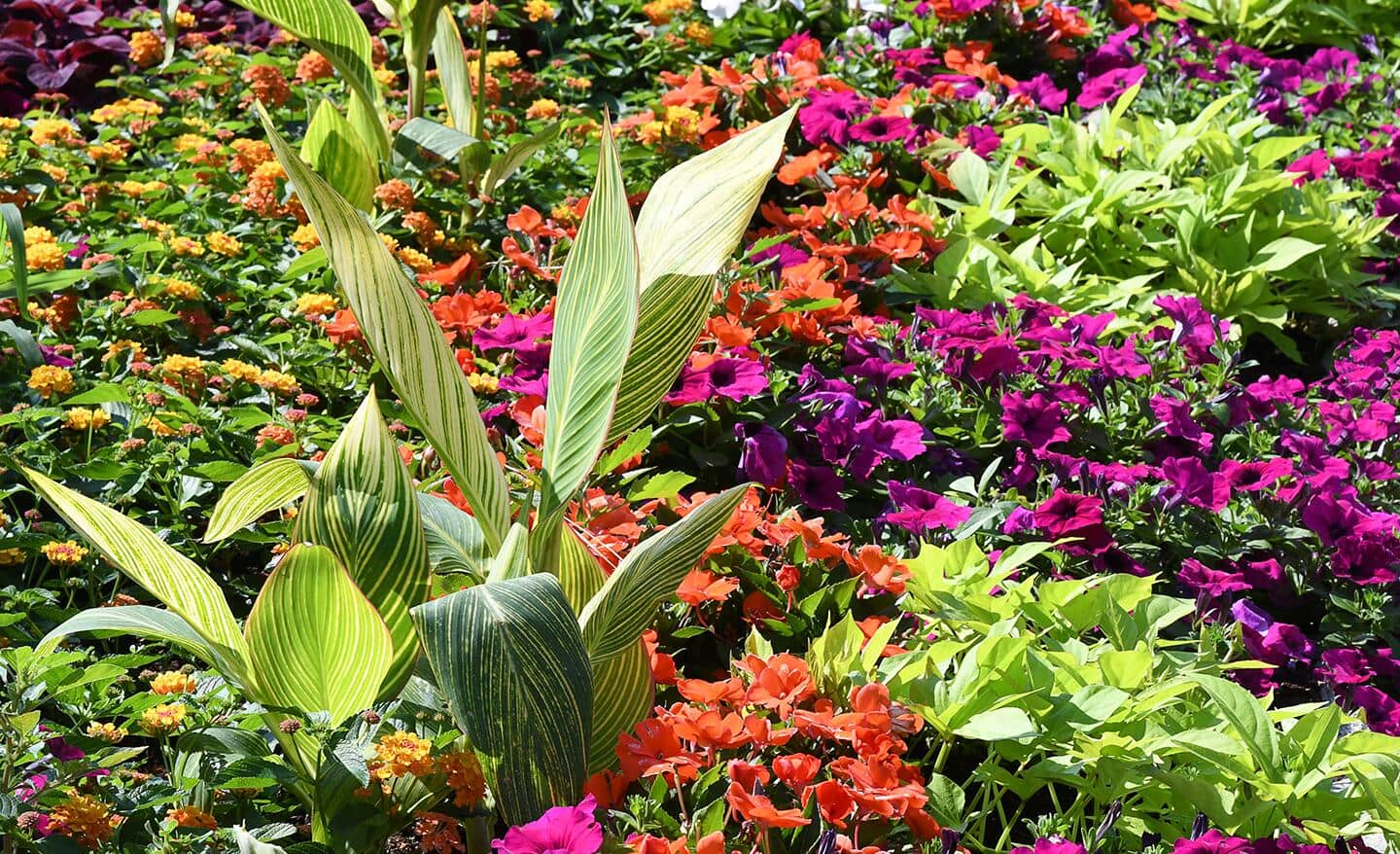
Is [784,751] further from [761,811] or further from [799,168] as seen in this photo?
[799,168]

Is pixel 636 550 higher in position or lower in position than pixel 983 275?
higher

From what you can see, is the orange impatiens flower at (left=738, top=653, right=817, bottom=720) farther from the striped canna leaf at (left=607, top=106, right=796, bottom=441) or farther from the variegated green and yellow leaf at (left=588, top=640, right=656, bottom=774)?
the striped canna leaf at (left=607, top=106, right=796, bottom=441)

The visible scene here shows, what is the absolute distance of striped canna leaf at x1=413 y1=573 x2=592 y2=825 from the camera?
4.66ft

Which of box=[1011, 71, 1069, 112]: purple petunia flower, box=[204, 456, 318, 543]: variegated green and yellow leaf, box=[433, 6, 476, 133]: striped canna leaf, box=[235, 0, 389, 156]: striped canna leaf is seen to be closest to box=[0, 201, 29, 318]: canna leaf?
box=[235, 0, 389, 156]: striped canna leaf

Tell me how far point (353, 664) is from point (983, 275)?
2.02 metres

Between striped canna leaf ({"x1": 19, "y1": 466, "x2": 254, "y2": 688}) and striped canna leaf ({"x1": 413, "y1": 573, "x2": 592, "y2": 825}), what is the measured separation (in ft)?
0.93

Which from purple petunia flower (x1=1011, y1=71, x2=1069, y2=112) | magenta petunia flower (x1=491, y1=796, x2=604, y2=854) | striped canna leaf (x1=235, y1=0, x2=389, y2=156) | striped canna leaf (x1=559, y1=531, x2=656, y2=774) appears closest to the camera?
magenta petunia flower (x1=491, y1=796, x2=604, y2=854)

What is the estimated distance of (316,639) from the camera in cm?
154

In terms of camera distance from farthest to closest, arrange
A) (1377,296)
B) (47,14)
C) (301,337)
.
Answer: (47,14) → (1377,296) → (301,337)

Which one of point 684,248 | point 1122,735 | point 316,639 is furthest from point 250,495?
point 1122,735

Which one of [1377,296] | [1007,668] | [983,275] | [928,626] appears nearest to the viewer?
[1007,668]

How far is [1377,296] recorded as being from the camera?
3.53 m

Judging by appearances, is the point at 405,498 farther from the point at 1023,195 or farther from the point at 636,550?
the point at 1023,195

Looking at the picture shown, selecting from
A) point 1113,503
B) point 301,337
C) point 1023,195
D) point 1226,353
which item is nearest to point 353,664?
point 301,337
